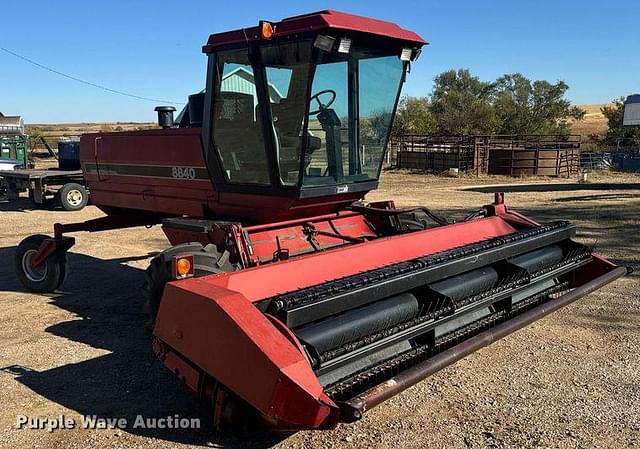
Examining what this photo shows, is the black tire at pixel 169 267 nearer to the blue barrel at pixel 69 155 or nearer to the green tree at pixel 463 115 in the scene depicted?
the blue barrel at pixel 69 155

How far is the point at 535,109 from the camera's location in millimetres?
49250

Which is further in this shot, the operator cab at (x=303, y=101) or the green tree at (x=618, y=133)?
the green tree at (x=618, y=133)

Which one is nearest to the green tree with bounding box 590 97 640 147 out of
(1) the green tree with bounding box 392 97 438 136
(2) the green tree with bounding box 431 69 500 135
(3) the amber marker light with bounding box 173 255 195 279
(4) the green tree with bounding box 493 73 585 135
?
(4) the green tree with bounding box 493 73 585 135

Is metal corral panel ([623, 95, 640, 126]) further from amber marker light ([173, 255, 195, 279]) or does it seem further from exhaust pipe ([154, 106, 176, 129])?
amber marker light ([173, 255, 195, 279])

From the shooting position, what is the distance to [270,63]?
4.71m

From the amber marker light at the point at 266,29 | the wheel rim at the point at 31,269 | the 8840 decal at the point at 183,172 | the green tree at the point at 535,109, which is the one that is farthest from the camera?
the green tree at the point at 535,109

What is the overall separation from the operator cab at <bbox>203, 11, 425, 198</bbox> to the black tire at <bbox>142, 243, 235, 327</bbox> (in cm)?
85

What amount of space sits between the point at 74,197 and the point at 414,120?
108ft

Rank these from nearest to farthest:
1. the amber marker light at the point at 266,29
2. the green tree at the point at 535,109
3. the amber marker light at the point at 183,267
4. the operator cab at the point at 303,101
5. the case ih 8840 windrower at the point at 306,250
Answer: the case ih 8840 windrower at the point at 306,250 → the amber marker light at the point at 183,267 → the amber marker light at the point at 266,29 → the operator cab at the point at 303,101 → the green tree at the point at 535,109

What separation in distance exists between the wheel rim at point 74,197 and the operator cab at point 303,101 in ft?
38.2

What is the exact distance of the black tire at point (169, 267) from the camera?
170 inches

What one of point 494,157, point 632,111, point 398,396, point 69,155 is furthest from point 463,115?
point 398,396

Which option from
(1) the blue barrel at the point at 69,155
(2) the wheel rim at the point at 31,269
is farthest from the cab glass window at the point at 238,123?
(1) the blue barrel at the point at 69,155

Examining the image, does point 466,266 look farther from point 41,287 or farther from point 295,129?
point 41,287
